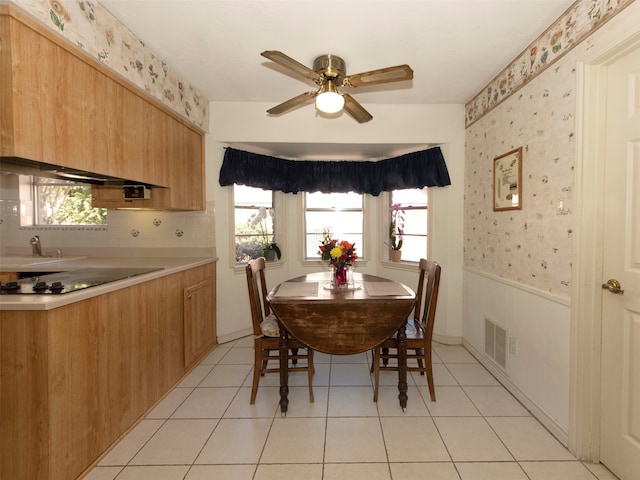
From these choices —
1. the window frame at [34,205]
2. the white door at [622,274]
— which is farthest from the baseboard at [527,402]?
the window frame at [34,205]

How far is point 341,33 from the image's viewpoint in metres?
1.97

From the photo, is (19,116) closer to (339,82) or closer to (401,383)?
(339,82)

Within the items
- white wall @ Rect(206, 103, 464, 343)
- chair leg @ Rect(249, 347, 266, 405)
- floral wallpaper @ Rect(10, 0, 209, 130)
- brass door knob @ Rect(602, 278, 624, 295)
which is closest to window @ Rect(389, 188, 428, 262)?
white wall @ Rect(206, 103, 464, 343)

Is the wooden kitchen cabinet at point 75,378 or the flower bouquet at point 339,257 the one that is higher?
the flower bouquet at point 339,257

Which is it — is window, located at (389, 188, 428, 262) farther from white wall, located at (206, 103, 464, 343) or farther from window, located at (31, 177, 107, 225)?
window, located at (31, 177, 107, 225)

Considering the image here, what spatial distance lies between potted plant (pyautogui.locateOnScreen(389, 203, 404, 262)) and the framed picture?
133 cm

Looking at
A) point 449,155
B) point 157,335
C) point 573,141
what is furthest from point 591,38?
point 157,335

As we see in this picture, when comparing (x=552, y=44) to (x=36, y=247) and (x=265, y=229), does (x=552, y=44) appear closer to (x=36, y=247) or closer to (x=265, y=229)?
(x=265, y=229)

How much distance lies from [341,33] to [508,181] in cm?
153

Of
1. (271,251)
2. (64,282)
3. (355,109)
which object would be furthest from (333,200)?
(64,282)

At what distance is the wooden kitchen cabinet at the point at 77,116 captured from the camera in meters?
1.31

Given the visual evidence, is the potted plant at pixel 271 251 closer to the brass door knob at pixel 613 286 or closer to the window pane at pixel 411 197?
the window pane at pixel 411 197

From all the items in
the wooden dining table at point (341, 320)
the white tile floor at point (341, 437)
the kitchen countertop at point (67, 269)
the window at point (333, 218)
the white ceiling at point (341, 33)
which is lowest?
the white tile floor at point (341, 437)

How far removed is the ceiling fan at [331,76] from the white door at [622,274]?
0.97 metres
